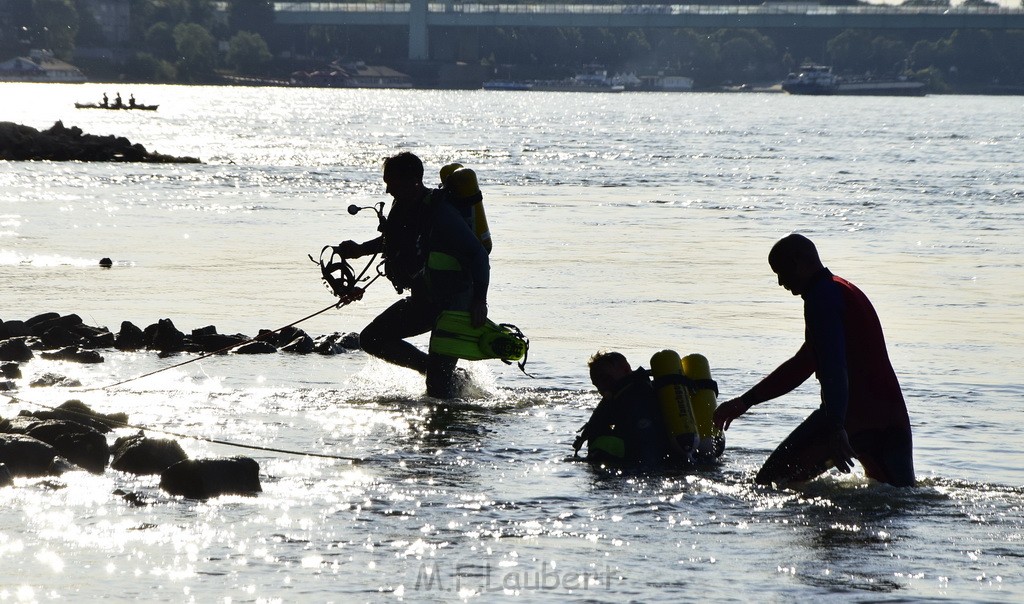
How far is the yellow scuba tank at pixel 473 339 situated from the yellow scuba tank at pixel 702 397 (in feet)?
4.83

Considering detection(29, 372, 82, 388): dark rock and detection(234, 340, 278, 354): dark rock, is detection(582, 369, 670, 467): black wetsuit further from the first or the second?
detection(234, 340, 278, 354): dark rock

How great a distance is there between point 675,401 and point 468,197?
2116 mm

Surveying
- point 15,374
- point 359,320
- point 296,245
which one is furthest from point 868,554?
point 296,245

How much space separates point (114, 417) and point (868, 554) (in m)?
4.93

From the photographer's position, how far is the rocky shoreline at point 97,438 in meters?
7.99

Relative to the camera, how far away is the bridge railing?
174m

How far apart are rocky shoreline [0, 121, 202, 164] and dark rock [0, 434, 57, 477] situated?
1639 inches

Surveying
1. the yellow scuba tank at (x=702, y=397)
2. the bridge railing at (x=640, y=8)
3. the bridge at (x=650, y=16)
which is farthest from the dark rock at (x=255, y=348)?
the bridge railing at (x=640, y=8)

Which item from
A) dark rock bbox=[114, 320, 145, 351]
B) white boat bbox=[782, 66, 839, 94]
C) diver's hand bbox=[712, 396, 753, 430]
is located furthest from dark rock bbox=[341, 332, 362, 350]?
white boat bbox=[782, 66, 839, 94]

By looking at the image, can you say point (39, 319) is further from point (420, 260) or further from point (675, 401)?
point (675, 401)

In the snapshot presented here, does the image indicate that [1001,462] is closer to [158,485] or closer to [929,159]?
[158,485]

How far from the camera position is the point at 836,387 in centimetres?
710

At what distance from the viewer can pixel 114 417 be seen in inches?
382

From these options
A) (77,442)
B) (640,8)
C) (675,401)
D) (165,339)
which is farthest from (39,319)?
(640,8)
